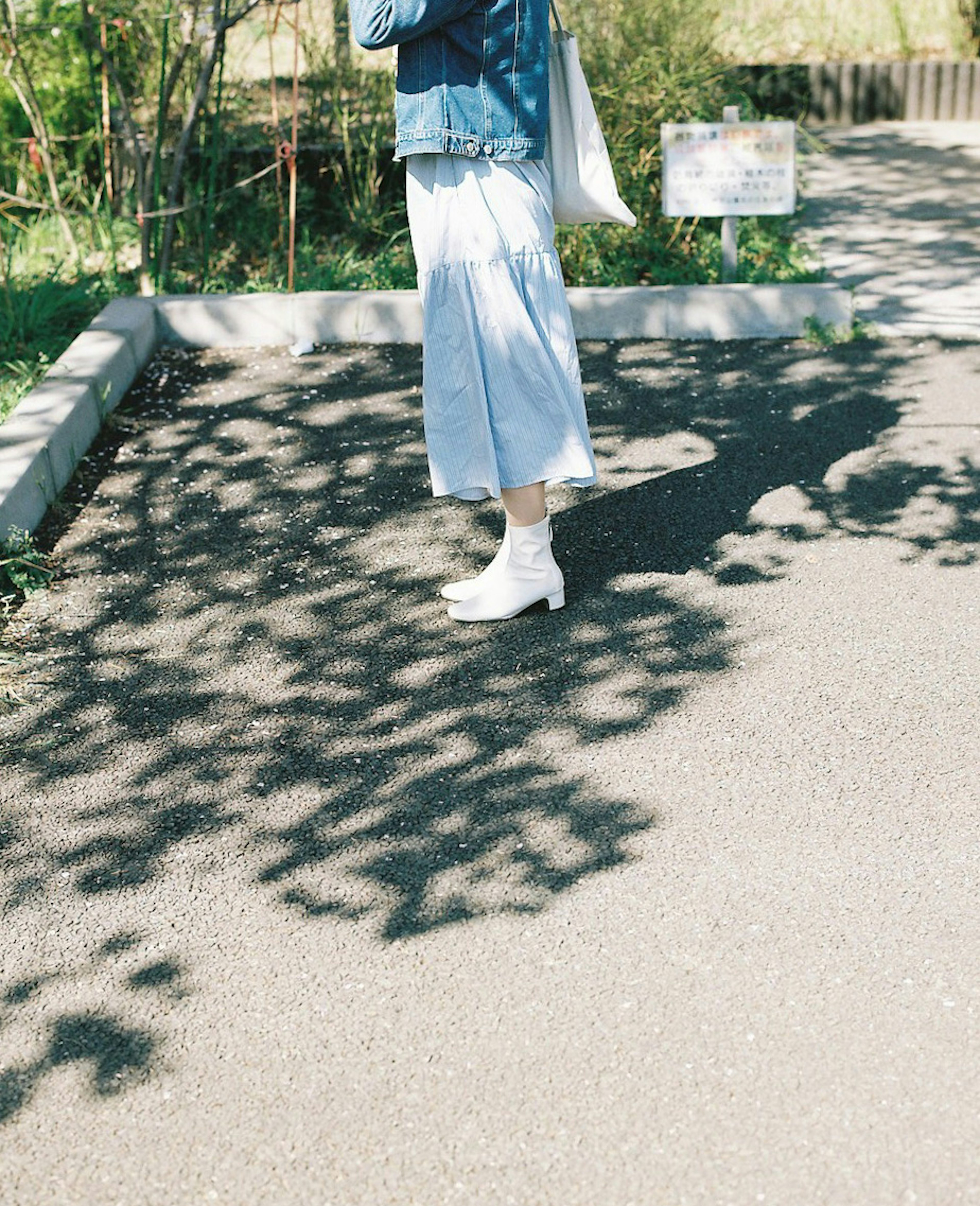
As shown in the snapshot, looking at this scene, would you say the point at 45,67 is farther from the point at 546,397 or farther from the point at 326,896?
the point at 326,896

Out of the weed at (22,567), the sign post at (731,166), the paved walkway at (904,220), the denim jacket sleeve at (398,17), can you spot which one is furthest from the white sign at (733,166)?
the weed at (22,567)

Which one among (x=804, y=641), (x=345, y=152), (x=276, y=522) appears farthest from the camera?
(x=345, y=152)

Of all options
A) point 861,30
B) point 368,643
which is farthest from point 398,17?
point 861,30

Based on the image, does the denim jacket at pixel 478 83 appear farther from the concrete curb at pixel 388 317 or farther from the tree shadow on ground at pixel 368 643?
the concrete curb at pixel 388 317

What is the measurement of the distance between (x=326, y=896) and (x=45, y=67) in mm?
5939

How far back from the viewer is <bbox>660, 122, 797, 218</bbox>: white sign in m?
6.02

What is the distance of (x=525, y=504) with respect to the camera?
12.5ft

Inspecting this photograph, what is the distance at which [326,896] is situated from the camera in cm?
291

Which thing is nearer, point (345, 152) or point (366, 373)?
point (366, 373)

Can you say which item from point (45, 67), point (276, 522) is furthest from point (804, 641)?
point (45, 67)

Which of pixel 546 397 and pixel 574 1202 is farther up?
pixel 546 397

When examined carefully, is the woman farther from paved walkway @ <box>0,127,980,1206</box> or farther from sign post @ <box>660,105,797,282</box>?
sign post @ <box>660,105,797,282</box>

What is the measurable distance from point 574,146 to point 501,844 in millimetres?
1842

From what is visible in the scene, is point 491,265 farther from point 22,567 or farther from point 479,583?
point 22,567
